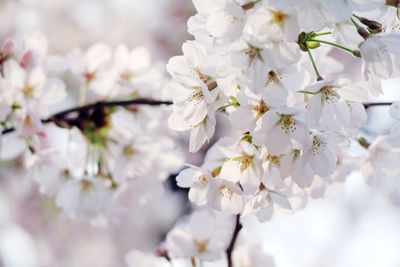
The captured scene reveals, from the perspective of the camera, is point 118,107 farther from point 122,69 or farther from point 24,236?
point 24,236

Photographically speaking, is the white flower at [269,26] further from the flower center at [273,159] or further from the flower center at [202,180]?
the flower center at [202,180]

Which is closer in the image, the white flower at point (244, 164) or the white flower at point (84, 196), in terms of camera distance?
the white flower at point (244, 164)

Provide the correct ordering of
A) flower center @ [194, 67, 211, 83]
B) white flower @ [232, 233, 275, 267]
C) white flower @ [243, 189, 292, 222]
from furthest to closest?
1. white flower @ [232, 233, 275, 267]
2. white flower @ [243, 189, 292, 222]
3. flower center @ [194, 67, 211, 83]

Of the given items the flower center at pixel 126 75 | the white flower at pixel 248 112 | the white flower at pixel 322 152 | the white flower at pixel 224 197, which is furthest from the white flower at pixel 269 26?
the flower center at pixel 126 75

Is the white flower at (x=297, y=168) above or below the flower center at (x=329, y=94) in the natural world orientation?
below

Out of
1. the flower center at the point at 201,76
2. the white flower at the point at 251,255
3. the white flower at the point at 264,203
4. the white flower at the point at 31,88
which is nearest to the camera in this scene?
the flower center at the point at 201,76

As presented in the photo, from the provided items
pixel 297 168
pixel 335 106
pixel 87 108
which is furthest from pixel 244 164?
pixel 87 108

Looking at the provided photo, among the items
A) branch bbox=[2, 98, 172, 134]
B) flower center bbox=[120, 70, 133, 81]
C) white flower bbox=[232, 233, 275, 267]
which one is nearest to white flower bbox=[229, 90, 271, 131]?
branch bbox=[2, 98, 172, 134]

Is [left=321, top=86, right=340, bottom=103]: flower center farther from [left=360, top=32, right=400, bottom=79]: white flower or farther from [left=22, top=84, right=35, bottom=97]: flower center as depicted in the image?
[left=22, top=84, right=35, bottom=97]: flower center
